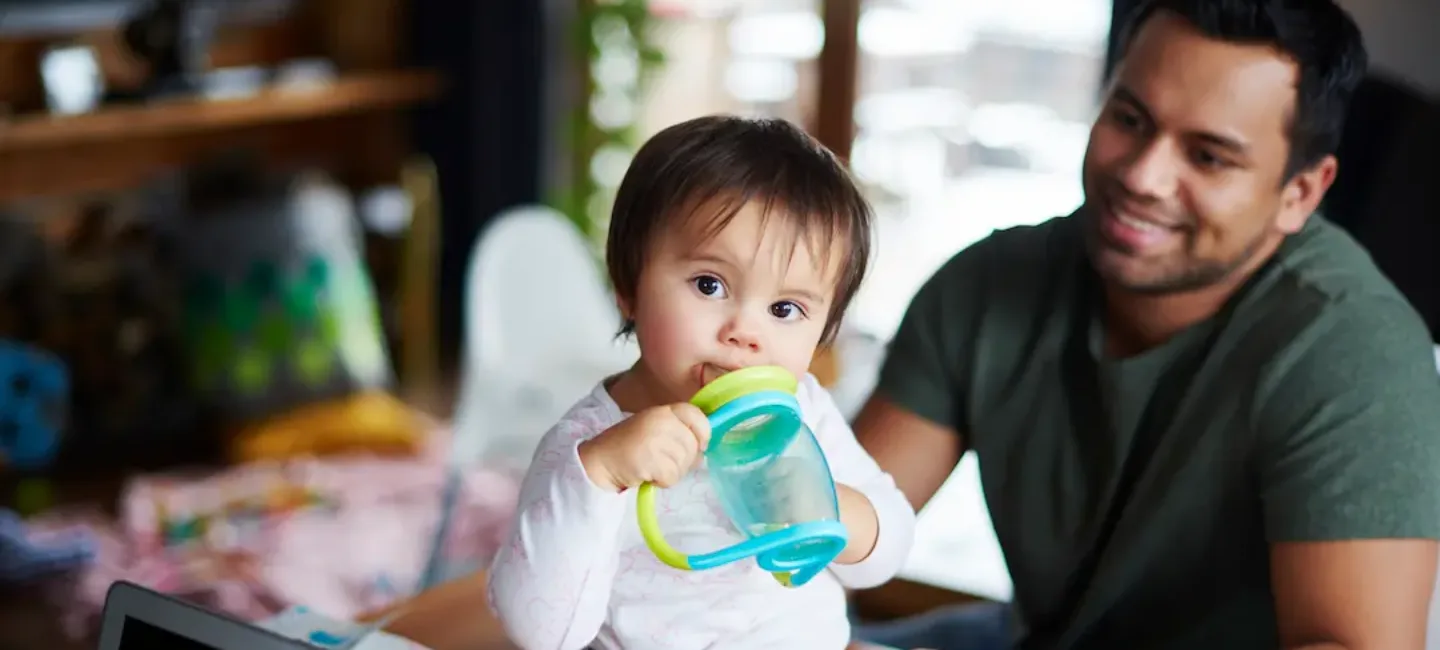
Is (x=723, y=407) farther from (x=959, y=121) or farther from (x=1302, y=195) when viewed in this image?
(x=959, y=121)

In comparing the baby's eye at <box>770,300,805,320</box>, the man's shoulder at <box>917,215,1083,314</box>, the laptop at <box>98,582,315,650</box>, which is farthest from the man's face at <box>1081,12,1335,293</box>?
the laptop at <box>98,582,315,650</box>

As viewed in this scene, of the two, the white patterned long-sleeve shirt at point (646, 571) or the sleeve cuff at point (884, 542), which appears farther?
the sleeve cuff at point (884, 542)

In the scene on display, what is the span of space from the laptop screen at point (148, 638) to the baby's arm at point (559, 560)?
0.81ft

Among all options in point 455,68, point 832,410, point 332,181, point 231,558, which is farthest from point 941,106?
point 832,410

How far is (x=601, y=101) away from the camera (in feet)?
14.0

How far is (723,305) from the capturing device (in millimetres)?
1013

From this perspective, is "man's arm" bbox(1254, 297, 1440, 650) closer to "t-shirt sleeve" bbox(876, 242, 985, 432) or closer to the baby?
"t-shirt sleeve" bbox(876, 242, 985, 432)

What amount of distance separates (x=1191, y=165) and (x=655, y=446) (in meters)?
0.74

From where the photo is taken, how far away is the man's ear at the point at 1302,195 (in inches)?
58.0

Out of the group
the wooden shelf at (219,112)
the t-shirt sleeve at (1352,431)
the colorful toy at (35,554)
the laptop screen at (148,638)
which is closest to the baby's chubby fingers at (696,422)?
the laptop screen at (148,638)

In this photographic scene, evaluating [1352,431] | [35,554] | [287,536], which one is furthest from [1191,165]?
[35,554]

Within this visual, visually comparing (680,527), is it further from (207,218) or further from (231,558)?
(207,218)

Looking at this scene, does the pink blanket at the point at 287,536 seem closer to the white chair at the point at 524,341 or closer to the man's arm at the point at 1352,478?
the white chair at the point at 524,341

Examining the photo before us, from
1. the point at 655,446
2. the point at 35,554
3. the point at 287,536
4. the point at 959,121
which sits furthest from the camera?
the point at 959,121
